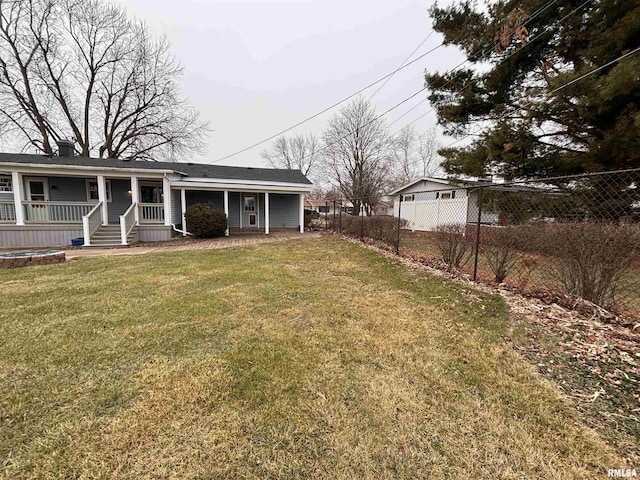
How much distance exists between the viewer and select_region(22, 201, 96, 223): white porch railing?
1090cm

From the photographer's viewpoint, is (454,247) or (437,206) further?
(437,206)

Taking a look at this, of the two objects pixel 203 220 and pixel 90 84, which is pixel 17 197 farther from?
pixel 90 84

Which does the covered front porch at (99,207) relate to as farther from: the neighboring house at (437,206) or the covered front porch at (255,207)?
the neighboring house at (437,206)

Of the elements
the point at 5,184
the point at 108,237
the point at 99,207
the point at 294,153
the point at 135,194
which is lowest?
the point at 108,237

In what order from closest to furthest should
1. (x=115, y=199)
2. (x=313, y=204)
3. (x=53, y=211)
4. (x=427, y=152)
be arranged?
(x=53, y=211)
(x=115, y=199)
(x=427, y=152)
(x=313, y=204)

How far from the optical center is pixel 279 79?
22.7 m

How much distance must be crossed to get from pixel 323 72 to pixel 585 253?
2215 cm

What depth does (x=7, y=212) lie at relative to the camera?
11.1 meters

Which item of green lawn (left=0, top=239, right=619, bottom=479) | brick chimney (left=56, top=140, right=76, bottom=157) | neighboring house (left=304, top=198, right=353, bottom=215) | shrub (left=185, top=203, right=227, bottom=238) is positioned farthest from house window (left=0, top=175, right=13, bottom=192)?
neighboring house (left=304, top=198, right=353, bottom=215)

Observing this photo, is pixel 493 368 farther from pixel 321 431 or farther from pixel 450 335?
pixel 321 431

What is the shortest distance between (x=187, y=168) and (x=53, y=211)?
21.7 ft

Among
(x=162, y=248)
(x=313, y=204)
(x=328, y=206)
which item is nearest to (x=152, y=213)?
(x=162, y=248)

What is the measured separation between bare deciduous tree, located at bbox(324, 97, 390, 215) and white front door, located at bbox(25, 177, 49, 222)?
19858 millimetres

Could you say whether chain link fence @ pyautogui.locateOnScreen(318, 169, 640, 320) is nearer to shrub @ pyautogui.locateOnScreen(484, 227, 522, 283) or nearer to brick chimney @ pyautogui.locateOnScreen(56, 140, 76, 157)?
shrub @ pyautogui.locateOnScreen(484, 227, 522, 283)
